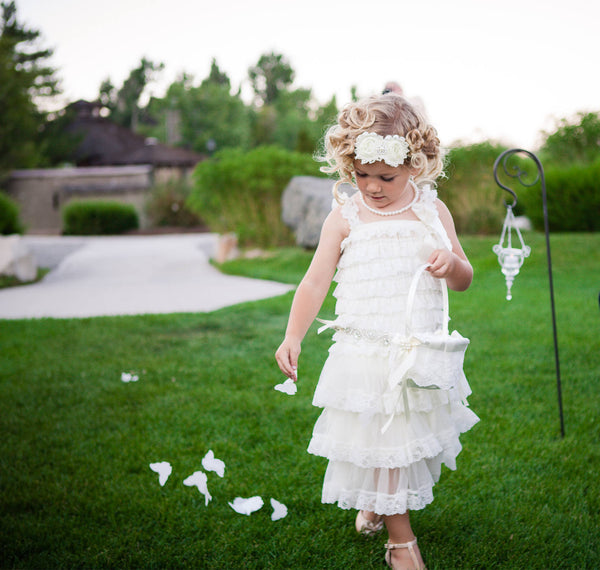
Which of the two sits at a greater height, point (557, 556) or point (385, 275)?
point (385, 275)

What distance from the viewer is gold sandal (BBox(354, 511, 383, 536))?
208 centimetres

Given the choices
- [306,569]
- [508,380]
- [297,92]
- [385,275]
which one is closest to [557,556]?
[306,569]

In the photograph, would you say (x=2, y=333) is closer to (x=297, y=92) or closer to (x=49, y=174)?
(x=49, y=174)

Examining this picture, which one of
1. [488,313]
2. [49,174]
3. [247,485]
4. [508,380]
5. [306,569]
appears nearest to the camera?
[306,569]

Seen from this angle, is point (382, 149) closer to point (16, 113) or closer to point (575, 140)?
point (575, 140)

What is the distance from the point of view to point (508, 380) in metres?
3.61

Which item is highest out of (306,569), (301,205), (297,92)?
(297,92)

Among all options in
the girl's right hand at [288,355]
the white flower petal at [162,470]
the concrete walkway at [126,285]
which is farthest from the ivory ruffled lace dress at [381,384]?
the concrete walkway at [126,285]

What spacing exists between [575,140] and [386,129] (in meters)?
14.6

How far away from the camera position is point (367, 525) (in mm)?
2084

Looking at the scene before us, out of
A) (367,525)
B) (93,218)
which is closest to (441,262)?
(367,525)

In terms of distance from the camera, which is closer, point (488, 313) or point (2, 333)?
point (2, 333)

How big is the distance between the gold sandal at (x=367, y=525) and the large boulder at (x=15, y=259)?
8.33 metres

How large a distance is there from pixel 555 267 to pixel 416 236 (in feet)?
23.2
